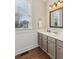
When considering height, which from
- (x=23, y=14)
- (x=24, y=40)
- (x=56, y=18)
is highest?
(x=23, y=14)

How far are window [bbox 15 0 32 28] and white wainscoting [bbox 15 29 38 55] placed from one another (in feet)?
0.86

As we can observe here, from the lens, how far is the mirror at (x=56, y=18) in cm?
348

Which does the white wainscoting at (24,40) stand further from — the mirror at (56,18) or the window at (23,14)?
the mirror at (56,18)

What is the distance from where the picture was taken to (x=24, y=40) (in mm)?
4285

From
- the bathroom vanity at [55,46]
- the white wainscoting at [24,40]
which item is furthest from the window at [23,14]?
the bathroom vanity at [55,46]

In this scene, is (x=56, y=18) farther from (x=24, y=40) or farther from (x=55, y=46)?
(x=24, y=40)

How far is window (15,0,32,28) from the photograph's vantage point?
13.3 ft

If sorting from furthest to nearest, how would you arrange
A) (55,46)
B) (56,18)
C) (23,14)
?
(23,14) < (56,18) < (55,46)

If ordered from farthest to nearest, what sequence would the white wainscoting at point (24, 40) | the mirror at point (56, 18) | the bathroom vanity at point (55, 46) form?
the white wainscoting at point (24, 40), the mirror at point (56, 18), the bathroom vanity at point (55, 46)

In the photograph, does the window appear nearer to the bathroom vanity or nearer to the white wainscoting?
the white wainscoting

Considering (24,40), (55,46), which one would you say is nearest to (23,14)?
(24,40)

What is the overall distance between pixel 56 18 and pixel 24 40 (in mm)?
1637

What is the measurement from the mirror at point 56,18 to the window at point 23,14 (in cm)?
100
